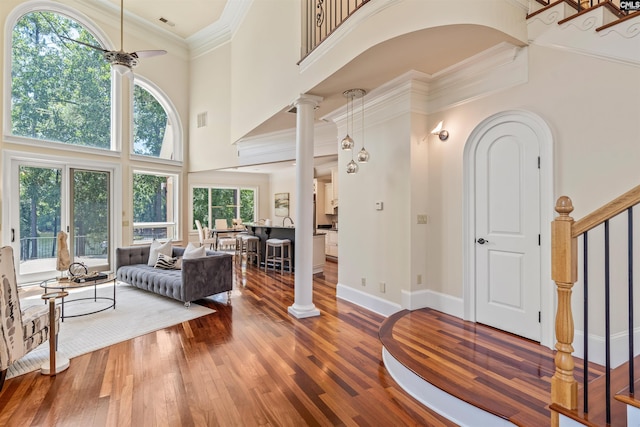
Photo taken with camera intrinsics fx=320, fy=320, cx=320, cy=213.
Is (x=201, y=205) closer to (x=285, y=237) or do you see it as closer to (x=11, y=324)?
(x=285, y=237)

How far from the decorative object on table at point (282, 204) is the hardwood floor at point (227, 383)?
7248 millimetres

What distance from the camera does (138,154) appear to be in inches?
296

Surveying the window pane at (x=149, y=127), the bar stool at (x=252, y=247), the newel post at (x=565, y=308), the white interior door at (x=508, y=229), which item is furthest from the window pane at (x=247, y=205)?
the newel post at (x=565, y=308)

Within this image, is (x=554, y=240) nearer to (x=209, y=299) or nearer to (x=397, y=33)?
(x=397, y=33)

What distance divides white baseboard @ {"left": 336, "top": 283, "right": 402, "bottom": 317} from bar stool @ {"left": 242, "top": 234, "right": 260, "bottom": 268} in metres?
3.20

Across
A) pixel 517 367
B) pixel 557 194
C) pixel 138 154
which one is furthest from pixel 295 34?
pixel 138 154

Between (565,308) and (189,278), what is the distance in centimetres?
420

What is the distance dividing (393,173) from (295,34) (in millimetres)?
2354

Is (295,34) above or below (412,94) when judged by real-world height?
above

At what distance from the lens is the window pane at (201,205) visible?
10086 millimetres

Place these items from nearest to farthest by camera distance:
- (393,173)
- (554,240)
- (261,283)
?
(554,240)
(393,173)
(261,283)

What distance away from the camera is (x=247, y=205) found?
11.5 m

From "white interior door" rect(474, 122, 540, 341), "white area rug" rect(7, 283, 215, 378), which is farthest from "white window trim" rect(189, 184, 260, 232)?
"white interior door" rect(474, 122, 540, 341)

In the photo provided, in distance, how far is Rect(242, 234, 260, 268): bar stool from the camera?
25.1ft
